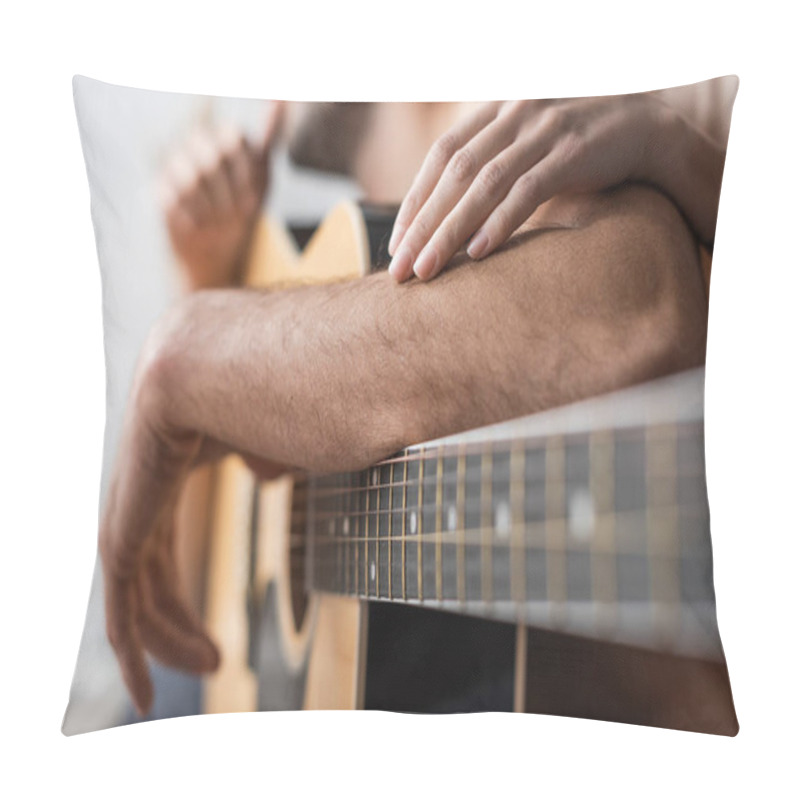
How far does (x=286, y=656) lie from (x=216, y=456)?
0.26m

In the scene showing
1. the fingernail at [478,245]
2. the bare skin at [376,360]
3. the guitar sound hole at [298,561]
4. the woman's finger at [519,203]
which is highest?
the woman's finger at [519,203]

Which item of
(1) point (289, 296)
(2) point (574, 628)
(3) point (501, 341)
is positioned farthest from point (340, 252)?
(2) point (574, 628)

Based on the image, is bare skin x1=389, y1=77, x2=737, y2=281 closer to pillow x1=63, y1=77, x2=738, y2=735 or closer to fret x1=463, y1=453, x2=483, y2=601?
pillow x1=63, y1=77, x2=738, y2=735

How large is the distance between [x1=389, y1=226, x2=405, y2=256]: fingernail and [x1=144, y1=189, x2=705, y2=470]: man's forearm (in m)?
0.04

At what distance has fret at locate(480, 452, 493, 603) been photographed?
51.0 inches

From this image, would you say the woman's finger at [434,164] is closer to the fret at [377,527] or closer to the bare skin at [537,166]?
the bare skin at [537,166]

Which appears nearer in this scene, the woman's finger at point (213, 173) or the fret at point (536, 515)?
the fret at point (536, 515)

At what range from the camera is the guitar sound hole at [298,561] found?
1.36 meters

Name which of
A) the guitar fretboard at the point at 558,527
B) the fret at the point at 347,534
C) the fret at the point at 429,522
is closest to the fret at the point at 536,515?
the guitar fretboard at the point at 558,527

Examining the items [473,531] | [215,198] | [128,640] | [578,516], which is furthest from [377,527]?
[215,198]

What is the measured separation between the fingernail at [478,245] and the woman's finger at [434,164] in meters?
0.08

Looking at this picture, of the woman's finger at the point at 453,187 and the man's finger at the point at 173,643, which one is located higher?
the woman's finger at the point at 453,187

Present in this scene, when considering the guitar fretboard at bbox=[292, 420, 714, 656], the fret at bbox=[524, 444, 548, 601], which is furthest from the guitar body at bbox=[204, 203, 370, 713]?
the fret at bbox=[524, 444, 548, 601]

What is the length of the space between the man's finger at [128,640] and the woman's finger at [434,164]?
1.75 feet
